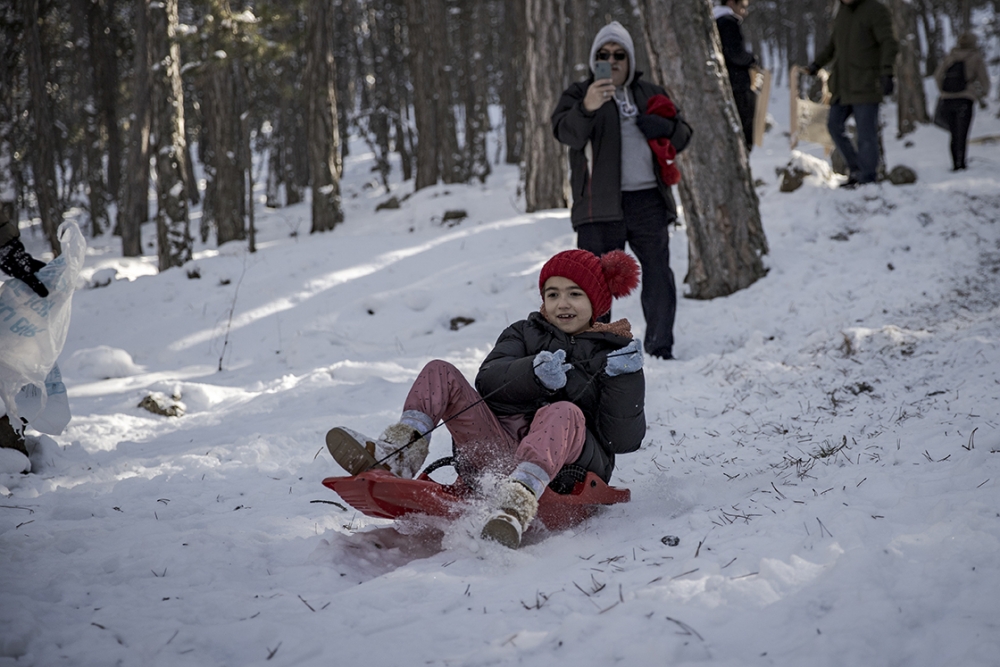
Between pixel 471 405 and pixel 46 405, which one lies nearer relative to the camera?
pixel 471 405

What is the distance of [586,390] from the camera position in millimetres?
2666

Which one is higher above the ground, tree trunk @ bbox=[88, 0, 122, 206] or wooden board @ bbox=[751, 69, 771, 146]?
tree trunk @ bbox=[88, 0, 122, 206]

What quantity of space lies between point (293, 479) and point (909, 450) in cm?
274

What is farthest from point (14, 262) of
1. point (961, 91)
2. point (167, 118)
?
point (961, 91)

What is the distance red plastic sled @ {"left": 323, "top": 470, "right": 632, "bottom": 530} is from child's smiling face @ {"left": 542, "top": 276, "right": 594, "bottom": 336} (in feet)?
2.11

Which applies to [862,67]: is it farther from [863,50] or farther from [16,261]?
[16,261]

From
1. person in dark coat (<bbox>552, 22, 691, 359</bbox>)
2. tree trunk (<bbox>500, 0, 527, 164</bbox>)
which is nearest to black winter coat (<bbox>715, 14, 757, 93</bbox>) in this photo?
person in dark coat (<bbox>552, 22, 691, 359</bbox>)

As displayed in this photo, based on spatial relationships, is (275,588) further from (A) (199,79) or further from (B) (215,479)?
(A) (199,79)

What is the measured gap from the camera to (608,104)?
4445mm

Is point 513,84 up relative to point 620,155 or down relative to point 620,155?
up

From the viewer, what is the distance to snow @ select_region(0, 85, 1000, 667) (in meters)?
1.64

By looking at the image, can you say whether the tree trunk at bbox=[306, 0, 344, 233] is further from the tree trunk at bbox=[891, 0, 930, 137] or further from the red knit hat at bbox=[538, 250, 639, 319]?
the tree trunk at bbox=[891, 0, 930, 137]

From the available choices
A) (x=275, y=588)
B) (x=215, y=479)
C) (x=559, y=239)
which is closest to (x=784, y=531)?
(x=275, y=588)

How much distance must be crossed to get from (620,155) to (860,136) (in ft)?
14.5
